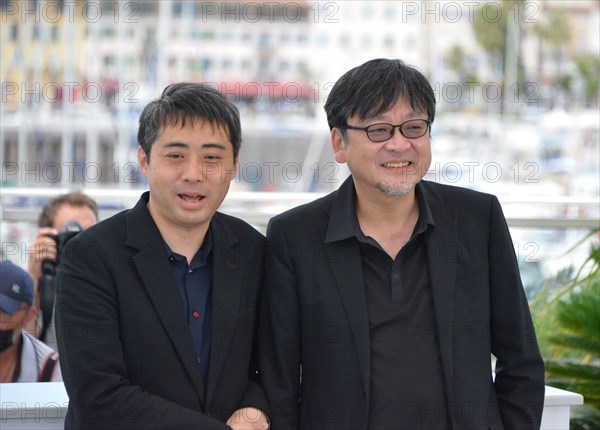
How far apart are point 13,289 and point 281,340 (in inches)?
56.2

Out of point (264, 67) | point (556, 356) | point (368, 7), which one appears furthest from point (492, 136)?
point (556, 356)

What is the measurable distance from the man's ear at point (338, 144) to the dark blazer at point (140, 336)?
0.36 meters

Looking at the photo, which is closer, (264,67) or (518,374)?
(518,374)

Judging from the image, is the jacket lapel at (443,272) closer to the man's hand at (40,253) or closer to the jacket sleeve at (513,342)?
the jacket sleeve at (513,342)

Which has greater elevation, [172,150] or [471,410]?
[172,150]

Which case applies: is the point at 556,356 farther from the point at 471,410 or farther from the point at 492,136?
the point at 492,136

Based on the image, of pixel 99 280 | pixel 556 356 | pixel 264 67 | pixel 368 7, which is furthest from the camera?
pixel 264 67

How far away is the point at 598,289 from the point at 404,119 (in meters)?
1.87

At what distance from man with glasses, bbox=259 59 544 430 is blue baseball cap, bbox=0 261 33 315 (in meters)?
1.31

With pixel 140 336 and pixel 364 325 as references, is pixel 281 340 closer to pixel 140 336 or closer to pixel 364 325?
pixel 364 325

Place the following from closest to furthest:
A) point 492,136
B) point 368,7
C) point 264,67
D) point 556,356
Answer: point 556,356
point 492,136
point 368,7
point 264,67

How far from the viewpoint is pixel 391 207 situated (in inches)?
89.7

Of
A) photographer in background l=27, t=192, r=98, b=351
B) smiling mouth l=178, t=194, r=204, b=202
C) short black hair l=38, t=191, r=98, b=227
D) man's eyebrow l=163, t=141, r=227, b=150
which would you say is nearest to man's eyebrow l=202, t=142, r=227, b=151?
man's eyebrow l=163, t=141, r=227, b=150

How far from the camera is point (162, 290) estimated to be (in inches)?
83.3
